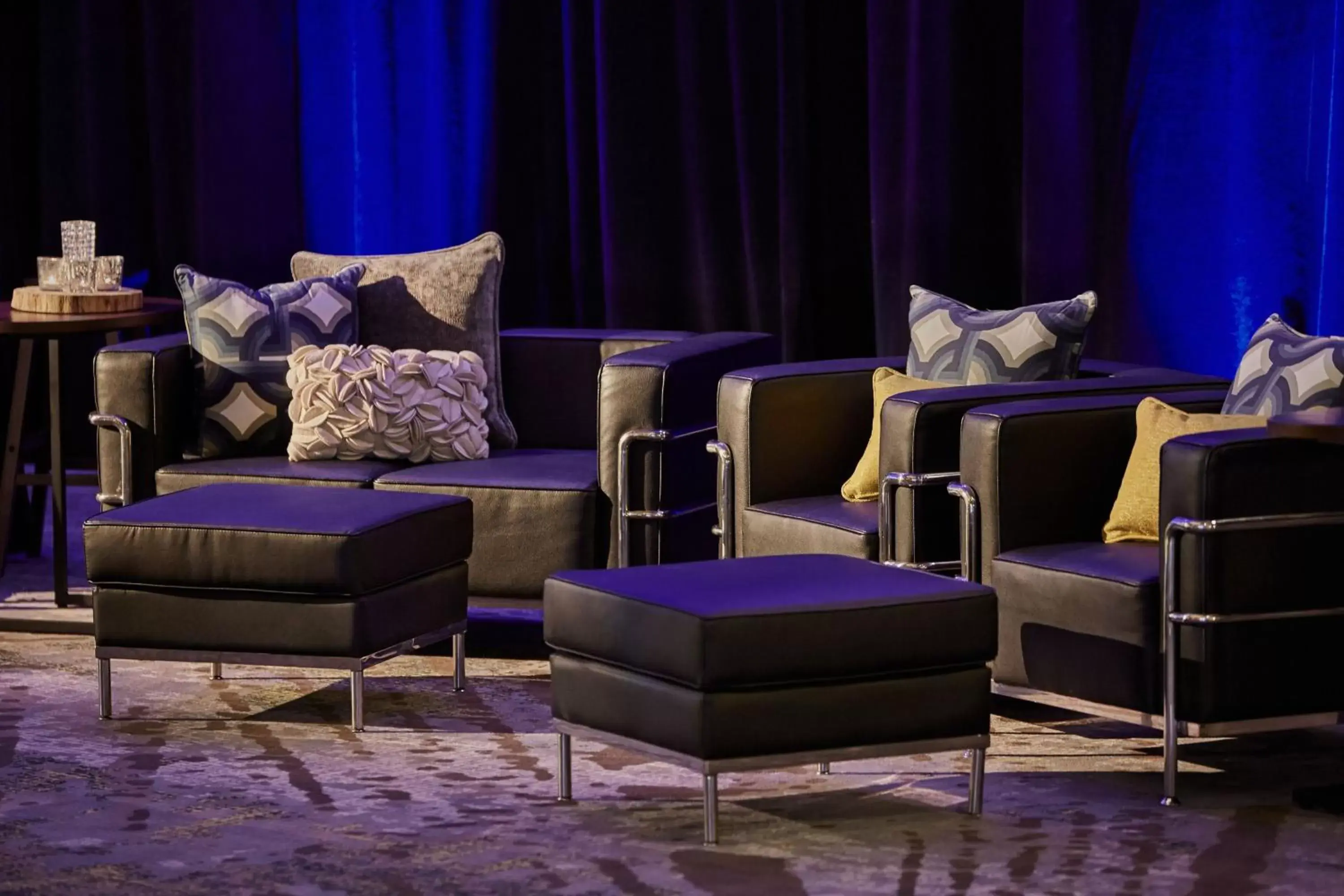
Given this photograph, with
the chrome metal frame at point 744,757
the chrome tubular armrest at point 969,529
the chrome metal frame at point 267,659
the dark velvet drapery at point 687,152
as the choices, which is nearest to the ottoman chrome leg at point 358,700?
the chrome metal frame at point 267,659

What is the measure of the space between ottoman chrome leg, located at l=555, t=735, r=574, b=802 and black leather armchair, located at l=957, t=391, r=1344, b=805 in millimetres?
945

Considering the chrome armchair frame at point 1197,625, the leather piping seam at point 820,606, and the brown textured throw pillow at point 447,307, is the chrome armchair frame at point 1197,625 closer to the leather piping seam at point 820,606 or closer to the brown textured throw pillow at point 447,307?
the leather piping seam at point 820,606

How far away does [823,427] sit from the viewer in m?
5.13

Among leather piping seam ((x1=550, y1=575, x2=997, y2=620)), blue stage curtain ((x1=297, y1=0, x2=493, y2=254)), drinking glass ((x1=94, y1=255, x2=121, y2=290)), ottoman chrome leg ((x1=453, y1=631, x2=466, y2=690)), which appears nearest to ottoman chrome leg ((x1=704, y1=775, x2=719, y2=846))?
leather piping seam ((x1=550, y1=575, x2=997, y2=620))

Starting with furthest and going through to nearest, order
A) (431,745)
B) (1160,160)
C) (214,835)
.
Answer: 1. (1160,160)
2. (431,745)
3. (214,835)

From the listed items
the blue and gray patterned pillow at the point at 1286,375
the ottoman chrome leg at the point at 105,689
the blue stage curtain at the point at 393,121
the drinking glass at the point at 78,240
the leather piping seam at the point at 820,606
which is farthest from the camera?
the blue stage curtain at the point at 393,121

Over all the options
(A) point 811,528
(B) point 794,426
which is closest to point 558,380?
(B) point 794,426

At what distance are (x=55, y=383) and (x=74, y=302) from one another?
0.87 ft

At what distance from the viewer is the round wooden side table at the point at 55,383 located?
18.5 feet

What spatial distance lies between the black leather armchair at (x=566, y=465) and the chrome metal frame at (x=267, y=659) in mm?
459

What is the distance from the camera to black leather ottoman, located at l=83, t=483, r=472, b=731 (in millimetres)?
4551

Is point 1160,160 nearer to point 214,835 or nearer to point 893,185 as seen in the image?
point 893,185

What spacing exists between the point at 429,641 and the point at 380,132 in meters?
2.63

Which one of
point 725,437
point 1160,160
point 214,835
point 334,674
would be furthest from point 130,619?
point 1160,160
